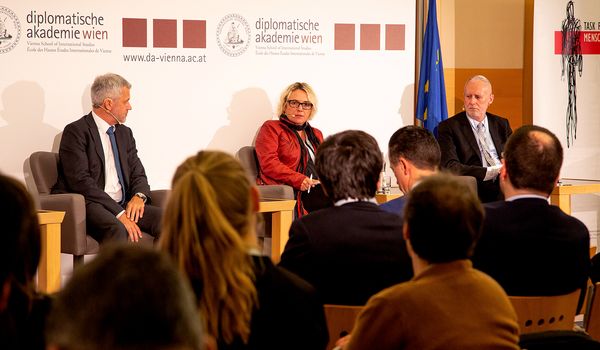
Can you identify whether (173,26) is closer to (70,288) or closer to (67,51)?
(67,51)

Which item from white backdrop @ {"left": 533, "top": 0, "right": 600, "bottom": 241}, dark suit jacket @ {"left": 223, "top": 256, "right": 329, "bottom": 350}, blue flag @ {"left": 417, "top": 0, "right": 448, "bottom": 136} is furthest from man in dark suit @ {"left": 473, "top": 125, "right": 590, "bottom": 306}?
white backdrop @ {"left": 533, "top": 0, "right": 600, "bottom": 241}

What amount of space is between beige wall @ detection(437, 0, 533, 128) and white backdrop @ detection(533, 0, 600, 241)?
1.40 ft

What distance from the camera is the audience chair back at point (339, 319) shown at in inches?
103

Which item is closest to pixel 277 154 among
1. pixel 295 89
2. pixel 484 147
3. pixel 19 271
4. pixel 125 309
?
pixel 295 89

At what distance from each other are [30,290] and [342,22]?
556 centimetres

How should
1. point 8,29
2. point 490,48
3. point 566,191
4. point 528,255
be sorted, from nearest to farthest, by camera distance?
point 528,255
point 8,29
point 566,191
point 490,48

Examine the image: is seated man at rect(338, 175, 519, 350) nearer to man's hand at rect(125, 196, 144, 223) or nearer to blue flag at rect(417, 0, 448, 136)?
man's hand at rect(125, 196, 144, 223)

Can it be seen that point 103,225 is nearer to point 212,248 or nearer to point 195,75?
point 195,75

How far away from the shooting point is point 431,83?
23.5ft

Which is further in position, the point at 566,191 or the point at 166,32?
the point at 166,32

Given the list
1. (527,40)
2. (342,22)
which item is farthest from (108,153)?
(527,40)

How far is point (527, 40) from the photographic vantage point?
7961mm

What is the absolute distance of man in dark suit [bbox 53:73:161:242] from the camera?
557 centimetres

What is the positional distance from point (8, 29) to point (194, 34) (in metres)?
1.37
